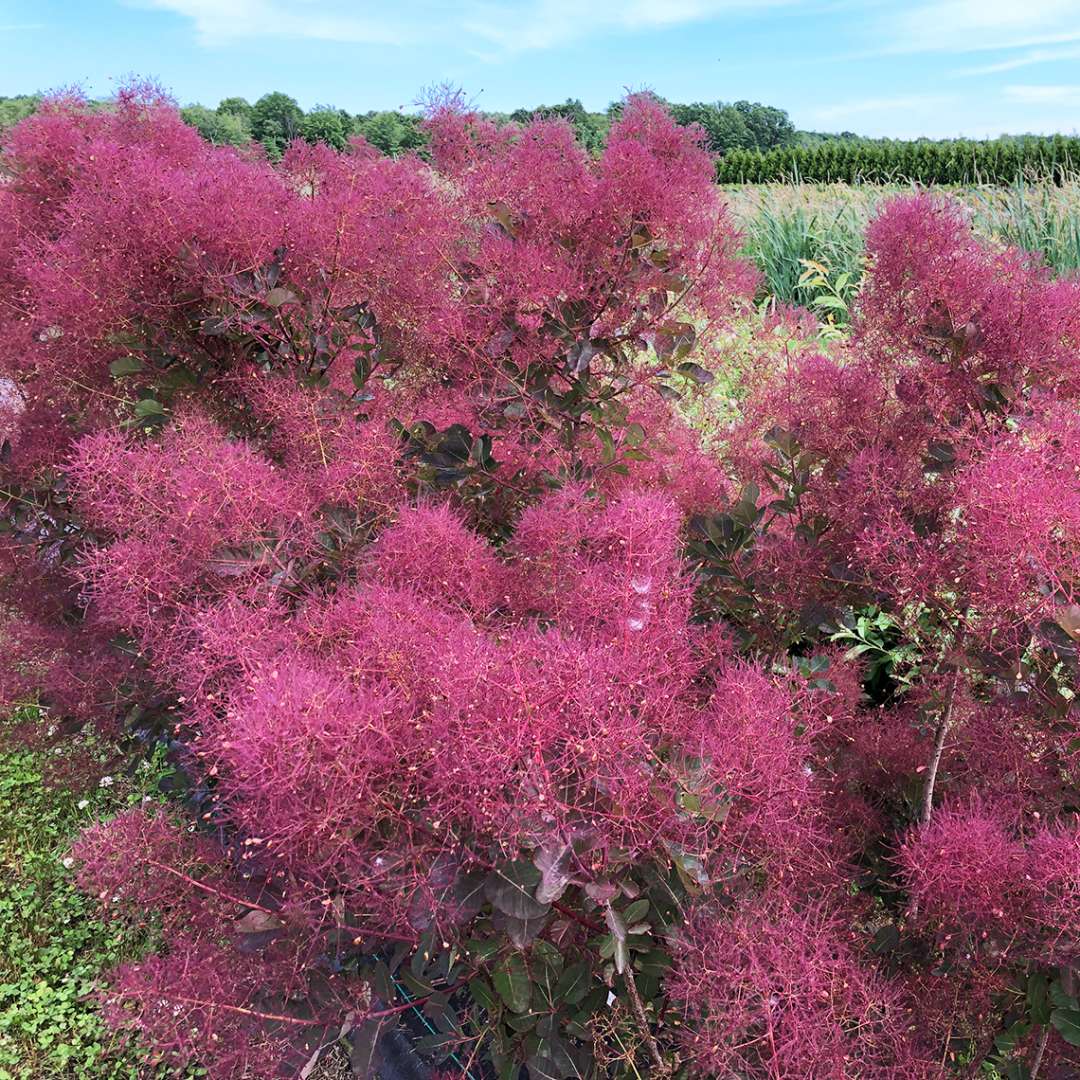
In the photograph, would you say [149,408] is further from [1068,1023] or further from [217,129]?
[217,129]

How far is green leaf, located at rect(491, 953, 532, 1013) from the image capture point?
129cm

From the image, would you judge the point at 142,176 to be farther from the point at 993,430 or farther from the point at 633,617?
the point at 993,430

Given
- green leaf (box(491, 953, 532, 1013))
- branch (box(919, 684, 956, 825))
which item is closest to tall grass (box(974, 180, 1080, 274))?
branch (box(919, 684, 956, 825))

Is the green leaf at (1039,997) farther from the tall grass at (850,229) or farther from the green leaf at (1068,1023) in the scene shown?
the tall grass at (850,229)

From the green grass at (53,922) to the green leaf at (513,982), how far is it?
150 centimetres

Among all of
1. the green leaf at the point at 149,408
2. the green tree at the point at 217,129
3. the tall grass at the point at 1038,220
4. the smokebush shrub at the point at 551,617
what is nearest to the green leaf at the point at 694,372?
the smokebush shrub at the point at 551,617

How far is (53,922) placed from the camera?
10.6ft

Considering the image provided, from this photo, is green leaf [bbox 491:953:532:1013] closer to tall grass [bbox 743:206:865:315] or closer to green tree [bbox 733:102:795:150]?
tall grass [bbox 743:206:865:315]

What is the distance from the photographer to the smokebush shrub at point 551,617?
47.4 inches

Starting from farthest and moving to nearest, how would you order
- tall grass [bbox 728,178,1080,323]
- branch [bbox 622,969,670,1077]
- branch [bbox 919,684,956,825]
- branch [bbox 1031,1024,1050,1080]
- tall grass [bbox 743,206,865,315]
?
tall grass [bbox 743,206,865,315]
tall grass [bbox 728,178,1080,323]
branch [bbox 919,684,956,825]
branch [bbox 1031,1024,1050,1080]
branch [bbox 622,969,670,1077]

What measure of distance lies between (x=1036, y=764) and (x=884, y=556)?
418 mm

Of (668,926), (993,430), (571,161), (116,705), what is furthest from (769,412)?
(116,705)

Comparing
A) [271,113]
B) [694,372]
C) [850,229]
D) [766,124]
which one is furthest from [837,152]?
[694,372]

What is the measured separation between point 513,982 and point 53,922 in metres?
2.62
